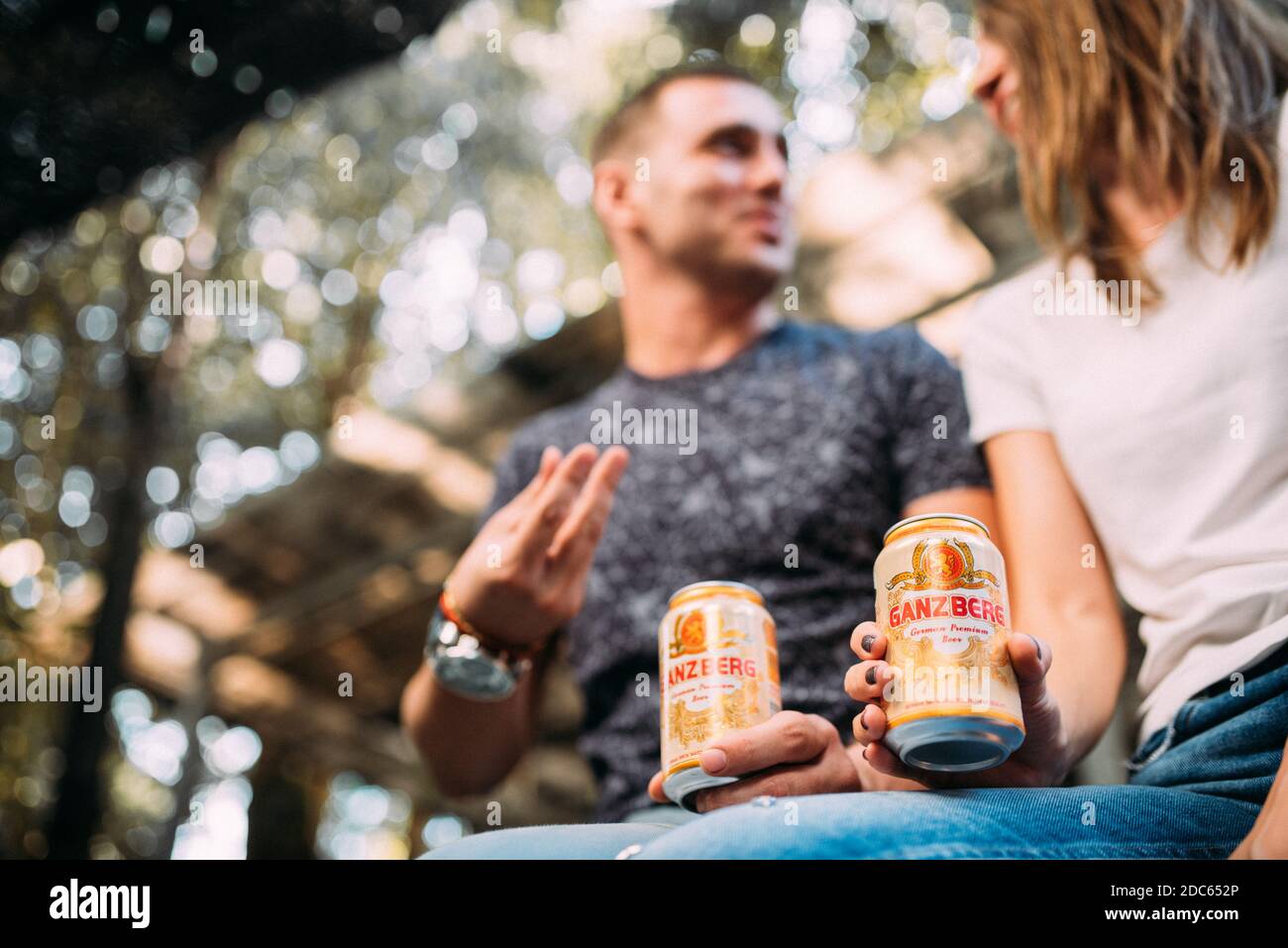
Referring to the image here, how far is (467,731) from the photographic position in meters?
1.54

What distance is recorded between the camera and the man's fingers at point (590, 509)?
1315mm

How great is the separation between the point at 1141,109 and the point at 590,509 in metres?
0.78

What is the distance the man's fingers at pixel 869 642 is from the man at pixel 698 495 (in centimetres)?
11

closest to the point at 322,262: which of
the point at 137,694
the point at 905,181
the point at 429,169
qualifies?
the point at 429,169

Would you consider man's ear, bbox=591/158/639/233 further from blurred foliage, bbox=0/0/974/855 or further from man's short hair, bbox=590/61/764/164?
blurred foliage, bbox=0/0/974/855

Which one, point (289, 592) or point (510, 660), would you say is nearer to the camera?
point (510, 660)

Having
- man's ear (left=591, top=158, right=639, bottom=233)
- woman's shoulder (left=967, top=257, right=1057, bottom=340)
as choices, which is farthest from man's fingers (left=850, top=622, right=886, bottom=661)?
man's ear (left=591, top=158, right=639, bottom=233)

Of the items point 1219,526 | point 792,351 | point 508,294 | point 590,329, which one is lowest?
point 1219,526

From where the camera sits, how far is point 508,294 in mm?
4973

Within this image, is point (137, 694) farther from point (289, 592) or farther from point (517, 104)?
point (517, 104)

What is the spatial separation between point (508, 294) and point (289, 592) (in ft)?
6.39

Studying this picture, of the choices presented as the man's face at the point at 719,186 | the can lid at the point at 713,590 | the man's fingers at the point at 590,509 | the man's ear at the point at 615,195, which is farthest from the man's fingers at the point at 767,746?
the man's ear at the point at 615,195

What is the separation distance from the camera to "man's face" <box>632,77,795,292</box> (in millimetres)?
1718
